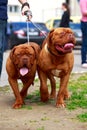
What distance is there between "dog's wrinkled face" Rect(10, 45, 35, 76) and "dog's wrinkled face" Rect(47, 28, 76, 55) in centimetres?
33

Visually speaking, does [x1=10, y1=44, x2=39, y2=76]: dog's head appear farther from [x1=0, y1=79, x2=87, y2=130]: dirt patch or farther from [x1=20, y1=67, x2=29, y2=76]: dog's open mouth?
[x1=0, y1=79, x2=87, y2=130]: dirt patch

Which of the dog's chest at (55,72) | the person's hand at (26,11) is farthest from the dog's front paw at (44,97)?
the person's hand at (26,11)

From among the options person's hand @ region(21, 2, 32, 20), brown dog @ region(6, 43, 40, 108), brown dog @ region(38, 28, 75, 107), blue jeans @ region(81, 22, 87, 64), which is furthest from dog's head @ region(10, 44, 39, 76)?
blue jeans @ region(81, 22, 87, 64)

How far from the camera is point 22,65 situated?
22.7 ft

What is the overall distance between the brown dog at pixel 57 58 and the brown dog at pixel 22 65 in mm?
139

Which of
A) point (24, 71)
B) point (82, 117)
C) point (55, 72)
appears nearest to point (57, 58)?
point (55, 72)

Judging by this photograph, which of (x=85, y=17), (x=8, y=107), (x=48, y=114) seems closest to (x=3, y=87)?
(x=8, y=107)

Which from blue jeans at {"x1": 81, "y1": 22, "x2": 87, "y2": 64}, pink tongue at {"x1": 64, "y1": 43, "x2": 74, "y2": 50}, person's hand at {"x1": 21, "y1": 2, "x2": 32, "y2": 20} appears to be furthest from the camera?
blue jeans at {"x1": 81, "y1": 22, "x2": 87, "y2": 64}

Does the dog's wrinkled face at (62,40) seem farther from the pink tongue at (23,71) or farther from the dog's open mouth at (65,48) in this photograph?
the pink tongue at (23,71)

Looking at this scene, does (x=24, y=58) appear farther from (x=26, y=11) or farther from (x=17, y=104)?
(x=26, y=11)

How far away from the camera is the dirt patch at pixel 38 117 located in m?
6.16

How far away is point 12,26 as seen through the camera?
2416 cm

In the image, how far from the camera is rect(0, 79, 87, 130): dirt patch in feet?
20.2

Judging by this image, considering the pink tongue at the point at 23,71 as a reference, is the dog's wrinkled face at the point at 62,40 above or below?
above
